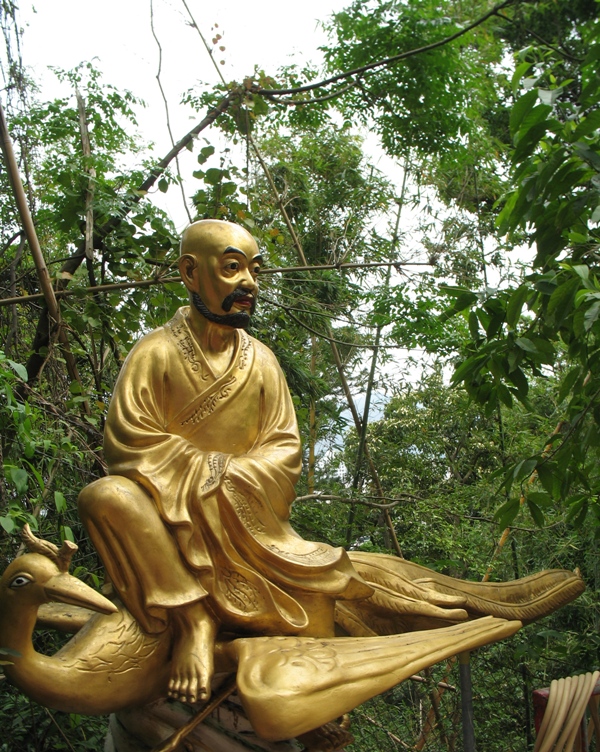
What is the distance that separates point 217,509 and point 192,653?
482 mm

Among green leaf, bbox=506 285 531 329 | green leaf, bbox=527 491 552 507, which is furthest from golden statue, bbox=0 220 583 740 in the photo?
green leaf, bbox=506 285 531 329

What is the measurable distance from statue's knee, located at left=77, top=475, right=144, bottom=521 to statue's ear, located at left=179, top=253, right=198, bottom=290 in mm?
900

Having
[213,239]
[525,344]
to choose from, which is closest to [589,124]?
[525,344]

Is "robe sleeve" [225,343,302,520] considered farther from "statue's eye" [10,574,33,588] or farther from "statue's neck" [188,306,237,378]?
"statue's eye" [10,574,33,588]

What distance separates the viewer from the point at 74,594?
2.43 meters

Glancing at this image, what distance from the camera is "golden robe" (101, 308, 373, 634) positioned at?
2.71 metres

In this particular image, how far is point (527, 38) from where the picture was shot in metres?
5.54

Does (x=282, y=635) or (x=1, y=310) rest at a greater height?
(x=1, y=310)

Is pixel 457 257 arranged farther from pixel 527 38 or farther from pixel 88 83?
pixel 88 83

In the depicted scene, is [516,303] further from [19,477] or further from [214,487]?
[19,477]

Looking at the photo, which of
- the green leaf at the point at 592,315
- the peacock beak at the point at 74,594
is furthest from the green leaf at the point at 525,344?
the peacock beak at the point at 74,594

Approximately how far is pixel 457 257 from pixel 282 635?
399 centimetres

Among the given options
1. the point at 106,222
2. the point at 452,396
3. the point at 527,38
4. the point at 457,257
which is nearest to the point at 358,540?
the point at 452,396

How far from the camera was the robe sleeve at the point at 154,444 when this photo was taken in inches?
109
